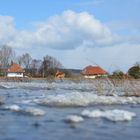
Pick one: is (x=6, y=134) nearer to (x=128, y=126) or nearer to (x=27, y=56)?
(x=128, y=126)

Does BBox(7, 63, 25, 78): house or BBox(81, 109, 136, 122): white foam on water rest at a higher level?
BBox(7, 63, 25, 78): house

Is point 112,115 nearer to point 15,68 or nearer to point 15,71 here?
point 15,71

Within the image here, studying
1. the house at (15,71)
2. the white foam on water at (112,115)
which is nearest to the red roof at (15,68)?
the house at (15,71)

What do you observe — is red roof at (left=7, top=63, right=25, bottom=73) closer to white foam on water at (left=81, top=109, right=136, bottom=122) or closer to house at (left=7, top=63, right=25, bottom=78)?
house at (left=7, top=63, right=25, bottom=78)

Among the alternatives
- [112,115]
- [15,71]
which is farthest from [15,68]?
[112,115]

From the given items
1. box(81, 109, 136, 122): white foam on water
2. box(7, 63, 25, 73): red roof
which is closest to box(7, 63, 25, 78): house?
box(7, 63, 25, 73): red roof

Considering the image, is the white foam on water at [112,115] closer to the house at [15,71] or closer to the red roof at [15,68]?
the house at [15,71]

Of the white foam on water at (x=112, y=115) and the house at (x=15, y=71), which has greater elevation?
the house at (x=15, y=71)

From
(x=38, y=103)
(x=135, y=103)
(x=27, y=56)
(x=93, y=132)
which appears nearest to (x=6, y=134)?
(x=93, y=132)

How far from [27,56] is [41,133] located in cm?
13329

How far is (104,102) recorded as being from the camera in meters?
17.5

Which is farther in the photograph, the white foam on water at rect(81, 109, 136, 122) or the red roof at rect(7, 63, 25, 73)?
the red roof at rect(7, 63, 25, 73)

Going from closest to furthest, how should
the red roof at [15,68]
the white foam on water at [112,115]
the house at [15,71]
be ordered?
the white foam on water at [112,115] < the house at [15,71] < the red roof at [15,68]

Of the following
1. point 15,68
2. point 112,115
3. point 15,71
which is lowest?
point 112,115
